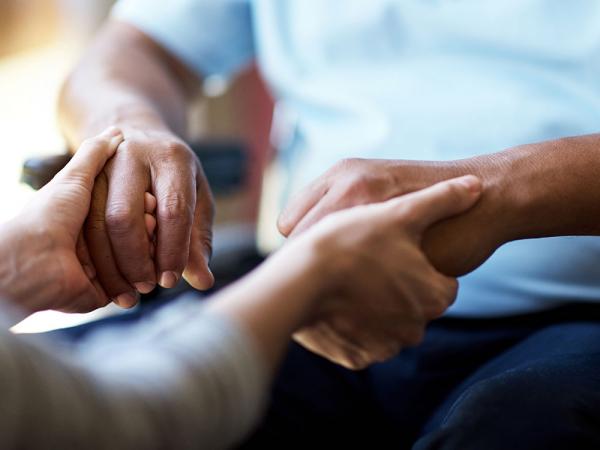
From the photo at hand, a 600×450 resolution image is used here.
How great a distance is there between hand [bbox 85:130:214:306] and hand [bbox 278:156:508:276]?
0.12 meters

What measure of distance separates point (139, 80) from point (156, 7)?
161 millimetres

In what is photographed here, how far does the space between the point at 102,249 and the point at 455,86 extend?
19.4 inches

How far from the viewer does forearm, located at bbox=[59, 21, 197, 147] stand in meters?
0.94

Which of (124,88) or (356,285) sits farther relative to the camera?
(124,88)

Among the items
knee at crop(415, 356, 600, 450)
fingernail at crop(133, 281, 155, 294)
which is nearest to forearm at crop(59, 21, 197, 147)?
fingernail at crop(133, 281, 155, 294)

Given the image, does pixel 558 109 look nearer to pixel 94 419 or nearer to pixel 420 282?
pixel 420 282

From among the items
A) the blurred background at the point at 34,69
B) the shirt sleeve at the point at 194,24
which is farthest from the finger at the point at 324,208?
the blurred background at the point at 34,69

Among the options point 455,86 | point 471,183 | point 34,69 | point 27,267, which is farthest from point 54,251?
point 34,69

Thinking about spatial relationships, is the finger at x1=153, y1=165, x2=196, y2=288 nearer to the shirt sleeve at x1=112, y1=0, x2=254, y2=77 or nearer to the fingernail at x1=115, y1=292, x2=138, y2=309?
the fingernail at x1=115, y1=292, x2=138, y2=309

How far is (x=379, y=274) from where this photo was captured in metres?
0.58

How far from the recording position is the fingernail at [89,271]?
0.74 meters

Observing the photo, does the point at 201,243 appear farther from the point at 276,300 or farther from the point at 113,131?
the point at 276,300

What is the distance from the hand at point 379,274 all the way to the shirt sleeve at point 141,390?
11cm

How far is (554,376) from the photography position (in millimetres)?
631
